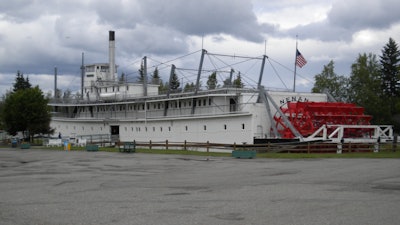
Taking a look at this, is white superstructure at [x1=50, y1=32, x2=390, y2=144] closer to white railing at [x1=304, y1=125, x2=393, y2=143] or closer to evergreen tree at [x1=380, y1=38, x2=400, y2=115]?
white railing at [x1=304, y1=125, x2=393, y2=143]

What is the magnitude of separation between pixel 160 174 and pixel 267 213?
976 cm

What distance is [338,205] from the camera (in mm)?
11133

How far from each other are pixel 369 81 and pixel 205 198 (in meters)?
56.4

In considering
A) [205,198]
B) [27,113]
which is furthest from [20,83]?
[205,198]

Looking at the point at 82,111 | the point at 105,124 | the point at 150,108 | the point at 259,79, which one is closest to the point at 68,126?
the point at 82,111

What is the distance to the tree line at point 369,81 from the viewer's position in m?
63.3

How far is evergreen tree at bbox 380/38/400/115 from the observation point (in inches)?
2655

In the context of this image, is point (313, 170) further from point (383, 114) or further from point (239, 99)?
point (383, 114)

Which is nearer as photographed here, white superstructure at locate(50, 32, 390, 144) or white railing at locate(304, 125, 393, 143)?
white railing at locate(304, 125, 393, 143)

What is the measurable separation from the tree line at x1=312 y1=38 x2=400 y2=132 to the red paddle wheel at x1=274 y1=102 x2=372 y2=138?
22320mm

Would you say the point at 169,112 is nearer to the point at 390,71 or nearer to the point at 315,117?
the point at 315,117

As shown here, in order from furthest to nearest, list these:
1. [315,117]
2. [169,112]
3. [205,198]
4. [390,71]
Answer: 1. [390,71]
2. [169,112]
3. [315,117]
4. [205,198]

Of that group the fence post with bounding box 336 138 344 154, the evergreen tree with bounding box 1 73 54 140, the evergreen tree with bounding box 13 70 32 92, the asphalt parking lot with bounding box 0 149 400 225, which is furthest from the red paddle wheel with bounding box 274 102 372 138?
the evergreen tree with bounding box 13 70 32 92

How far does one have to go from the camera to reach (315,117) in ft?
122
